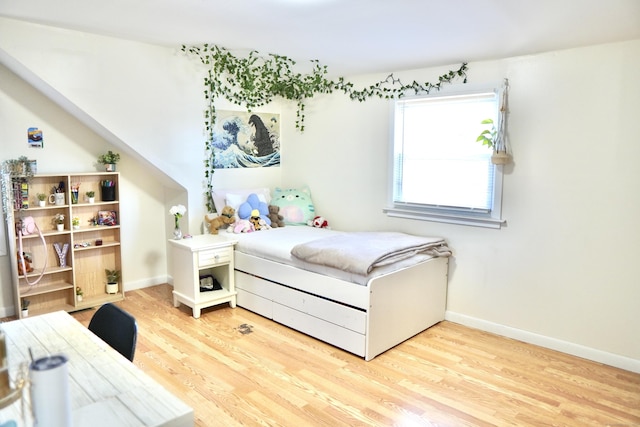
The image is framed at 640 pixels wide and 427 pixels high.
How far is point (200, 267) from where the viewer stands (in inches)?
147

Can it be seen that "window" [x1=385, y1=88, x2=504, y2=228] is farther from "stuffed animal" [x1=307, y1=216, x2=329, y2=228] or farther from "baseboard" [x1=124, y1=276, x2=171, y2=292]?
"baseboard" [x1=124, y1=276, x2=171, y2=292]

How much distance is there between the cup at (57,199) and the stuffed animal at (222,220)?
47.0 inches

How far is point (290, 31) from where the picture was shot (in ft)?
9.62

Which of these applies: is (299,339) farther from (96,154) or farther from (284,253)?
(96,154)

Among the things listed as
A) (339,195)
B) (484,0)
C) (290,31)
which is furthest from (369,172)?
(484,0)

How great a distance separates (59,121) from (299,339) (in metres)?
2.67

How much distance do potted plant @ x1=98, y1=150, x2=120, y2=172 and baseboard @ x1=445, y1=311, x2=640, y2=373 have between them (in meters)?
3.14

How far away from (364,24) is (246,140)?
7.28 ft

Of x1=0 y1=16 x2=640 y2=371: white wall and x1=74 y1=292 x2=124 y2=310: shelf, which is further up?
x1=0 y1=16 x2=640 y2=371: white wall

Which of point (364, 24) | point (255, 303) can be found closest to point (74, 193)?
point (255, 303)

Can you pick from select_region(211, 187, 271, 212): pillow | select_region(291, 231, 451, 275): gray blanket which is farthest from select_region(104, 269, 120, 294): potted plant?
select_region(291, 231, 451, 275): gray blanket

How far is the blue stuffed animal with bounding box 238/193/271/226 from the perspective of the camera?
427 cm

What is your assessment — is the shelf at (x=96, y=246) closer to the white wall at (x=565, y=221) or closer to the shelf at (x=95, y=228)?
the shelf at (x=95, y=228)

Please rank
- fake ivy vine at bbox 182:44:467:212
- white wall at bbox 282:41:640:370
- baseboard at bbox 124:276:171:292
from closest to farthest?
white wall at bbox 282:41:640:370, fake ivy vine at bbox 182:44:467:212, baseboard at bbox 124:276:171:292
